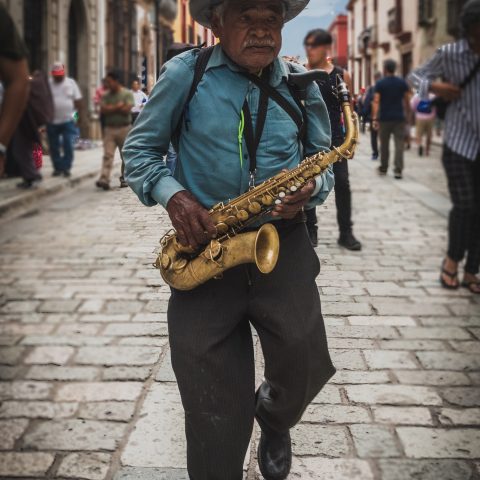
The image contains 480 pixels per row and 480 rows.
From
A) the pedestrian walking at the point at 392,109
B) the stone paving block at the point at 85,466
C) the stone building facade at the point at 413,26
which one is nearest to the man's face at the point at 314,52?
the stone paving block at the point at 85,466

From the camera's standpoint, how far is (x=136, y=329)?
4547 mm

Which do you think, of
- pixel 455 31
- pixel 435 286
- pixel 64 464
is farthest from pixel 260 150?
pixel 455 31

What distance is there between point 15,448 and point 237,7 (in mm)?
2151

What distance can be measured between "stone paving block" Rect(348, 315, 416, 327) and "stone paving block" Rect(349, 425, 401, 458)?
→ 1463 millimetres

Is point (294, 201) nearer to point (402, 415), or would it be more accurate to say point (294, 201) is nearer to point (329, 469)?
point (329, 469)

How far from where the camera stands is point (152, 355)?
160 inches

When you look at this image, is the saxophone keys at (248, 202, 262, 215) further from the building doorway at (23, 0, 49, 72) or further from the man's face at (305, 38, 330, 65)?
the building doorway at (23, 0, 49, 72)

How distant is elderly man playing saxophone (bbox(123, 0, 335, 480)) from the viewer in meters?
2.15

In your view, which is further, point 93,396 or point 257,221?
point 93,396

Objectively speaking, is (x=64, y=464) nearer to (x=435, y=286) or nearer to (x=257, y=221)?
(x=257, y=221)

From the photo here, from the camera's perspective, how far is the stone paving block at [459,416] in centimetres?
320

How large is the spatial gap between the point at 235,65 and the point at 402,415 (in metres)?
1.95

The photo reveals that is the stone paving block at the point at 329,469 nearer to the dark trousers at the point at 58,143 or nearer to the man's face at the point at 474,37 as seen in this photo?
the man's face at the point at 474,37

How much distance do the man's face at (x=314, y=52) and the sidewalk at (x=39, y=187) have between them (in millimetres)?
6151
